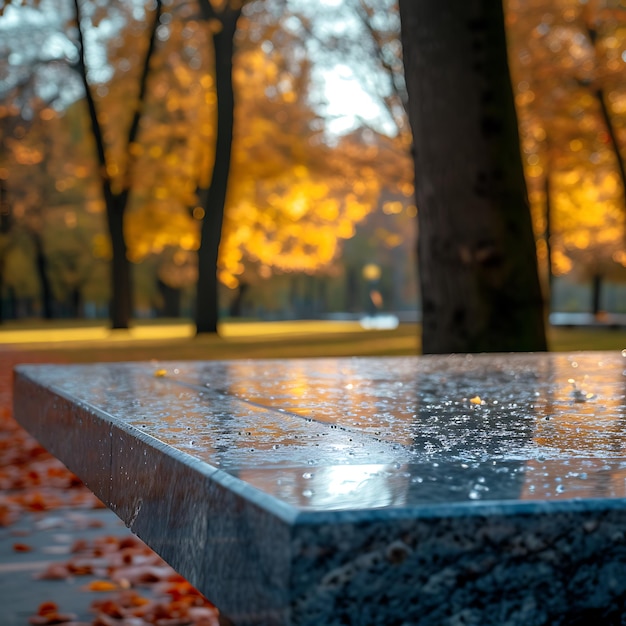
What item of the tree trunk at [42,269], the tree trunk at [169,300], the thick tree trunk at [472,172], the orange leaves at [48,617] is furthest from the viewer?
the tree trunk at [169,300]

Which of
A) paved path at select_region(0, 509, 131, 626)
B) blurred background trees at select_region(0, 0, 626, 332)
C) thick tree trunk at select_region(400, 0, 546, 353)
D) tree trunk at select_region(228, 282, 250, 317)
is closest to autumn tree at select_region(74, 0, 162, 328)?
blurred background trees at select_region(0, 0, 626, 332)

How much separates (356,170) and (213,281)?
6038 mm

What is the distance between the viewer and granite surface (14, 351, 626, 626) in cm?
129

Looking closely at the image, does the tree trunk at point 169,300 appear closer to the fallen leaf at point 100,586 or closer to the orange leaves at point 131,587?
the orange leaves at point 131,587

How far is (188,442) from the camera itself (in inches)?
81.0

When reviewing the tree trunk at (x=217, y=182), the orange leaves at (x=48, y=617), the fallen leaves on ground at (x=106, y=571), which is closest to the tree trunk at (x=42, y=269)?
the tree trunk at (x=217, y=182)

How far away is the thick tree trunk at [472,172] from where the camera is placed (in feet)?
26.0

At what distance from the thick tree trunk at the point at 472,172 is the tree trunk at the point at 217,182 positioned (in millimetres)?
14594

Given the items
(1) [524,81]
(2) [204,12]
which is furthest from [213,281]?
(1) [524,81]

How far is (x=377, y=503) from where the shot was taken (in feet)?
4.48

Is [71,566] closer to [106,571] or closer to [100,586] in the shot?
[106,571]

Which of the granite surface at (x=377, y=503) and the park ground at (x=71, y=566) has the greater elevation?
the granite surface at (x=377, y=503)

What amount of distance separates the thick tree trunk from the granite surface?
16.5ft

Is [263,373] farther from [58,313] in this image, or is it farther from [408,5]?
[58,313]
